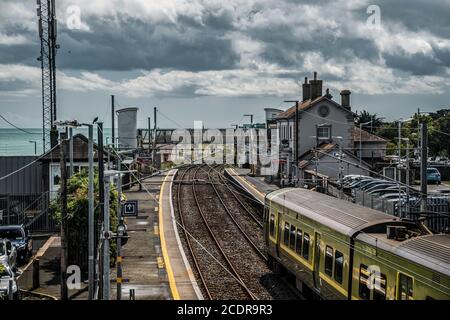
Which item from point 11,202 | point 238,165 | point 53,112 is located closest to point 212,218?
point 11,202

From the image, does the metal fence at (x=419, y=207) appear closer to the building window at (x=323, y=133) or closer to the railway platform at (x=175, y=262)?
the railway platform at (x=175, y=262)

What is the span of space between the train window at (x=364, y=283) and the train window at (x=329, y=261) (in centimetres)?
200

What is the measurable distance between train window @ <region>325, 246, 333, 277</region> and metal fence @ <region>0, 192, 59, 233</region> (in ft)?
72.8

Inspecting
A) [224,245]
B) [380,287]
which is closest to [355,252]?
[380,287]

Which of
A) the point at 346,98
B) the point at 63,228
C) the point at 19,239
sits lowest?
the point at 19,239

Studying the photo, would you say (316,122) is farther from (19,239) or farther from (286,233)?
(286,233)

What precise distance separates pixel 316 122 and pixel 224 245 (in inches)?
1198

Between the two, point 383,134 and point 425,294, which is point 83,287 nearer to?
point 425,294

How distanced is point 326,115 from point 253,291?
127ft

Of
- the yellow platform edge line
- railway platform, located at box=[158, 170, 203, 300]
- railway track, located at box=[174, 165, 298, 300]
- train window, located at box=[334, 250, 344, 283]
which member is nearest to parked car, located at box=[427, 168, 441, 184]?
railway track, located at box=[174, 165, 298, 300]

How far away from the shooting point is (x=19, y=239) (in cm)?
2870

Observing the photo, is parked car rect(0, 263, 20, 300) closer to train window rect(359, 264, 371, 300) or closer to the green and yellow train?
the green and yellow train

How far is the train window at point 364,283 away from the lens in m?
13.6

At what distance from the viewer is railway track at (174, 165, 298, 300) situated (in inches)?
896
